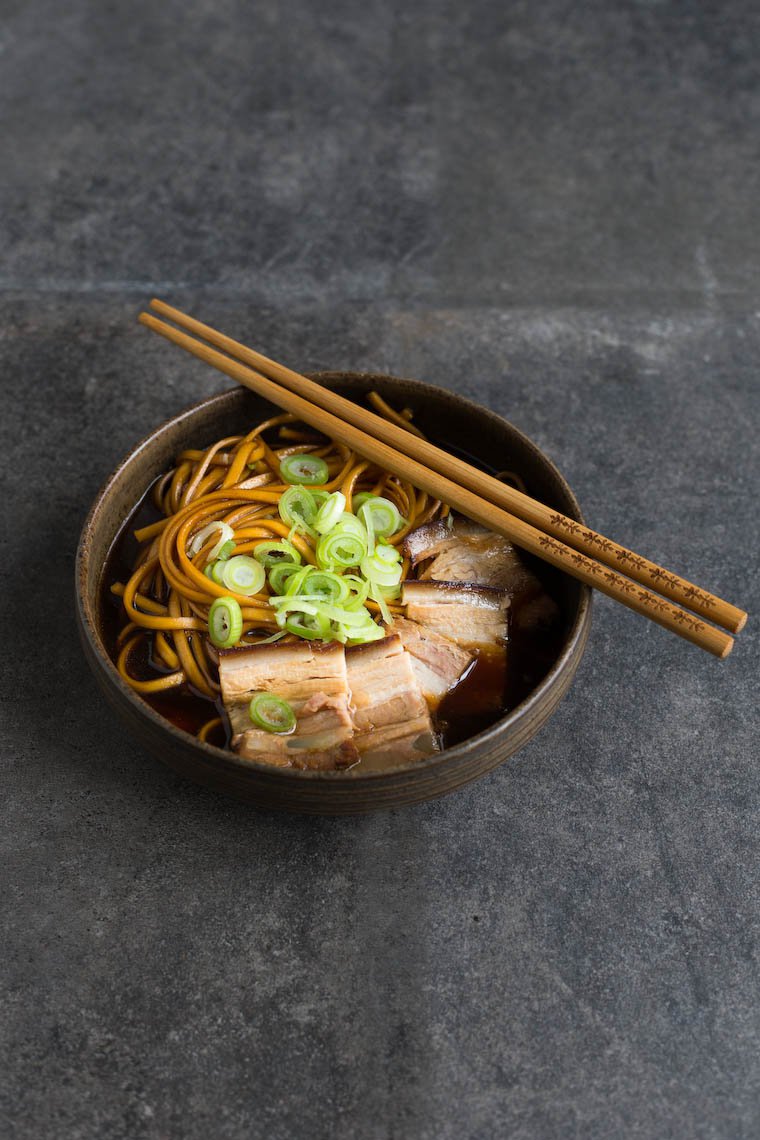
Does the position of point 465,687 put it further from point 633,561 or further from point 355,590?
point 633,561

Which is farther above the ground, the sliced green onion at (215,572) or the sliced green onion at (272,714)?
the sliced green onion at (215,572)

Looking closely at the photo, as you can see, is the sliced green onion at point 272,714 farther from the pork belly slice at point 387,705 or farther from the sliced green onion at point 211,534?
the sliced green onion at point 211,534

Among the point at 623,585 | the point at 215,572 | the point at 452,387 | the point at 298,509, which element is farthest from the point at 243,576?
the point at 452,387

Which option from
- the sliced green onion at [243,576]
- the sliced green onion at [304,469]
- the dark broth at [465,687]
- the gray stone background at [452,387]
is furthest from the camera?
the sliced green onion at [304,469]

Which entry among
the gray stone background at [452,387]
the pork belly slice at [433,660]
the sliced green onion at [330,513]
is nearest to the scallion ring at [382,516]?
the sliced green onion at [330,513]

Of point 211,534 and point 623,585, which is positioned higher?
point 623,585

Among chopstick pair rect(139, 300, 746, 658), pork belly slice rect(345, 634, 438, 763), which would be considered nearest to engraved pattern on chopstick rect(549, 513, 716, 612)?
chopstick pair rect(139, 300, 746, 658)

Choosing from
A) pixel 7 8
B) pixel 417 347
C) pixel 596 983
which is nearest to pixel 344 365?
pixel 417 347
